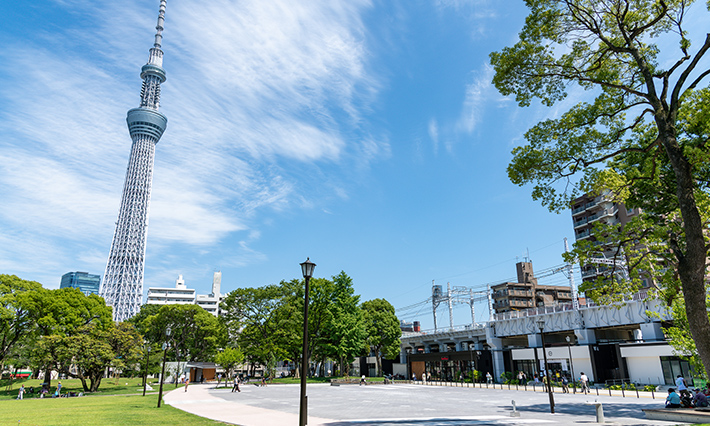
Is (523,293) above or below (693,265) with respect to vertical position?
above

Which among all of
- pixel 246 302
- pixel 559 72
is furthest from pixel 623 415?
pixel 246 302

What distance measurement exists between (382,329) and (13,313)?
1908 inches

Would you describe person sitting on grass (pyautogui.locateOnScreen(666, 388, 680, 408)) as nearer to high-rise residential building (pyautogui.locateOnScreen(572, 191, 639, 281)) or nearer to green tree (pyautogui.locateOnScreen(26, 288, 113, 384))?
high-rise residential building (pyautogui.locateOnScreen(572, 191, 639, 281))

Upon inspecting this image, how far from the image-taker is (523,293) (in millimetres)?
92688

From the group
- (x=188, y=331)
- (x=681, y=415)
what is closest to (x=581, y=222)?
(x=681, y=415)

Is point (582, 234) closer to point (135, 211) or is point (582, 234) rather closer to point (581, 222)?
point (581, 222)

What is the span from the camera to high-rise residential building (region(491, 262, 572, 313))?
9100 centimetres

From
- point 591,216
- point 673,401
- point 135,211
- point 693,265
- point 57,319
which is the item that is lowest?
point 673,401

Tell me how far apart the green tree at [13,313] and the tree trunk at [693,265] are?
5485 centimetres

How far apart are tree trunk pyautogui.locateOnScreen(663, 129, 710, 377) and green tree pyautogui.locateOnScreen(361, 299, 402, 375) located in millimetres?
55655

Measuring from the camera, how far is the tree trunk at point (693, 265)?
11.0 m

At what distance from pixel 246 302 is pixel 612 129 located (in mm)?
55701

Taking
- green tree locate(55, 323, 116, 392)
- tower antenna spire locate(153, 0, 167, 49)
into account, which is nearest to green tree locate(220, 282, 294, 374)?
green tree locate(55, 323, 116, 392)

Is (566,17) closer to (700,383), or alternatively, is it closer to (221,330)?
(700,383)
